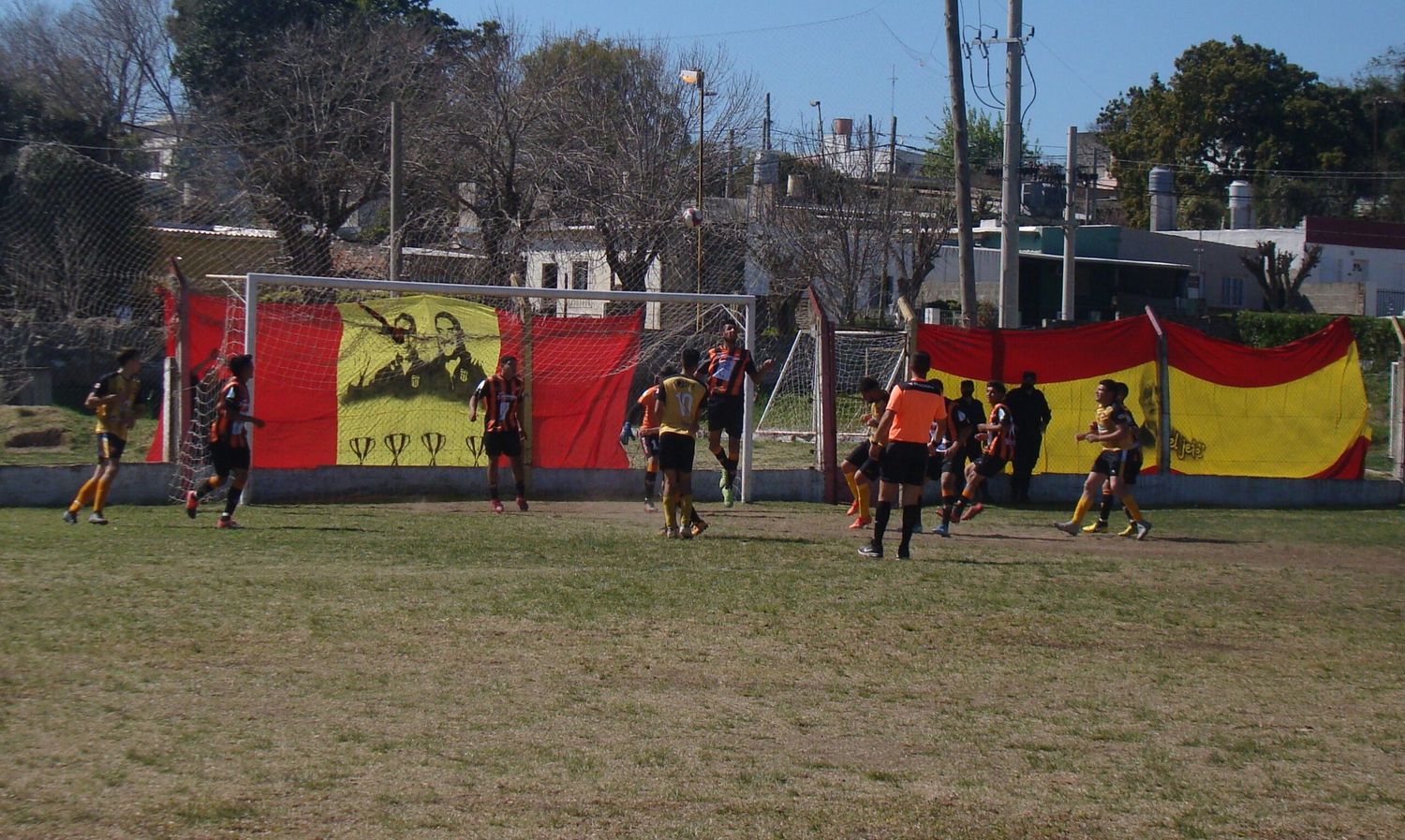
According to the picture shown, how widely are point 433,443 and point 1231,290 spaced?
140 ft

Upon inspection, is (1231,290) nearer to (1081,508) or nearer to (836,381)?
(836,381)

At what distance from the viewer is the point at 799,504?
16.1 m

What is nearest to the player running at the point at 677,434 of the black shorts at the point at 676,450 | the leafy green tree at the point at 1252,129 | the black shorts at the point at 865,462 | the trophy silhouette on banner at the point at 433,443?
the black shorts at the point at 676,450

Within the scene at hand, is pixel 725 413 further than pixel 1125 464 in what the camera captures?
Yes

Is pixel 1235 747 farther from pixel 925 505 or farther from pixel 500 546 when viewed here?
pixel 925 505

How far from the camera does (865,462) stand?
13.5m

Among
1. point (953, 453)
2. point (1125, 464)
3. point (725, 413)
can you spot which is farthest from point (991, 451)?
point (725, 413)

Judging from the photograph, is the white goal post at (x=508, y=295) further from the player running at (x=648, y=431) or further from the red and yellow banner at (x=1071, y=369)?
the red and yellow banner at (x=1071, y=369)

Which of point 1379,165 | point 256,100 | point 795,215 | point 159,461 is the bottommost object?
point 159,461

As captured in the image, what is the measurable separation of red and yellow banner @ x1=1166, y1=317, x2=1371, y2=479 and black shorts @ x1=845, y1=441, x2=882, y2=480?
596 cm

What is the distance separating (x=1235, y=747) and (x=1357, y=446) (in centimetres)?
1399

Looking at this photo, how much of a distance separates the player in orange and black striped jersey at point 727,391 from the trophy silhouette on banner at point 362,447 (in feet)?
13.0

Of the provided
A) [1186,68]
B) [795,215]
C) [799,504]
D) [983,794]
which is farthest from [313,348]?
[1186,68]

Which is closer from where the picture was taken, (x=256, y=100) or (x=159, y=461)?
(x=159, y=461)
